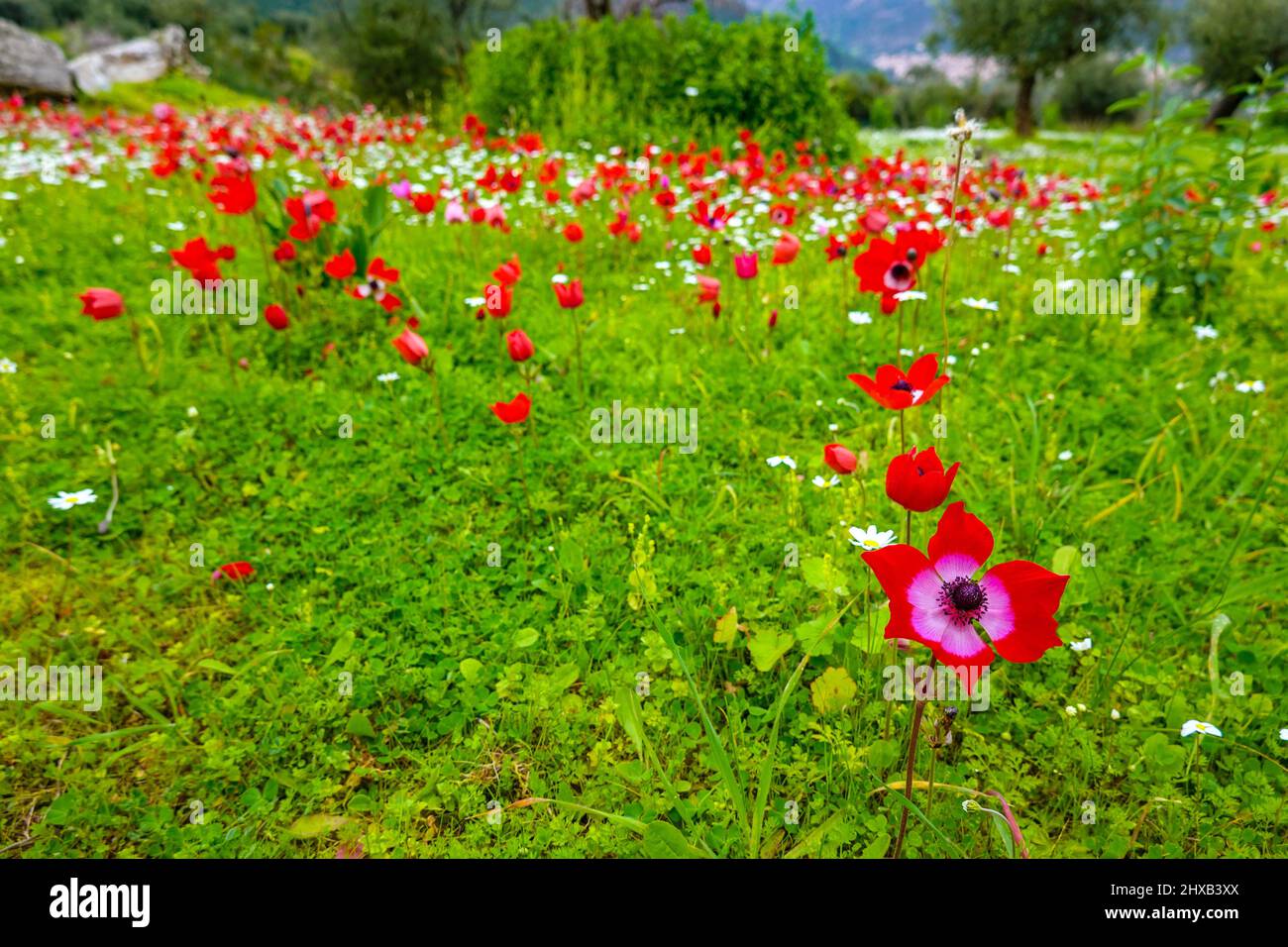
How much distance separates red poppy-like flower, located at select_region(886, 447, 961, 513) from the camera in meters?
1.23

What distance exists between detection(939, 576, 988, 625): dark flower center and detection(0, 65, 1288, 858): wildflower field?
0.01 m

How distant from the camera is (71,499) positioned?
2.60 metres

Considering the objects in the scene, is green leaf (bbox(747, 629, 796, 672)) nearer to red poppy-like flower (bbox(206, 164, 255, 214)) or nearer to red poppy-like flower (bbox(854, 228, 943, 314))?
red poppy-like flower (bbox(854, 228, 943, 314))

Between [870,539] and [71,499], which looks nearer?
[870,539]

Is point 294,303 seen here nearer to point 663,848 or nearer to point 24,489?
point 24,489

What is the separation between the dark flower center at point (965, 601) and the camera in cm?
118

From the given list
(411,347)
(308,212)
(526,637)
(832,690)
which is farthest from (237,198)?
(832,690)

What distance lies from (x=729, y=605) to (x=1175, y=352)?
123 inches

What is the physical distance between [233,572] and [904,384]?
2220 mm

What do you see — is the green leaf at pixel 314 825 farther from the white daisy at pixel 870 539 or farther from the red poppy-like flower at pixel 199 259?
the red poppy-like flower at pixel 199 259

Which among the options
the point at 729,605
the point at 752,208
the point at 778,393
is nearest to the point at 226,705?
the point at 729,605

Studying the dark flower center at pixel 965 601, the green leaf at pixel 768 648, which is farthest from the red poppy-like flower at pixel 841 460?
the dark flower center at pixel 965 601

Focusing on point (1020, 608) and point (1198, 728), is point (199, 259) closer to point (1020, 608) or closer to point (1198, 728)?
point (1020, 608)

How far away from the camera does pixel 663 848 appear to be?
1471 mm
